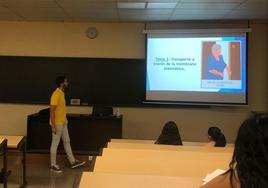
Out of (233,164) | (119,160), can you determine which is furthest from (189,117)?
(233,164)

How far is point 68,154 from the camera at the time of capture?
195 inches

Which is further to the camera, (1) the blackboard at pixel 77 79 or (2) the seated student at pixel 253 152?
(1) the blackboard at pixel 77 79

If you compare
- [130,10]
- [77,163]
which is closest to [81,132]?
[77,163]

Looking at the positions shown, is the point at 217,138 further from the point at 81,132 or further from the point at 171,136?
the point at 81,132

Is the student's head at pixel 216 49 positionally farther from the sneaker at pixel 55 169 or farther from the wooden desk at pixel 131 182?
the wooden desk at pixel 131 182

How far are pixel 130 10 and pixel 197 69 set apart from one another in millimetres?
1652

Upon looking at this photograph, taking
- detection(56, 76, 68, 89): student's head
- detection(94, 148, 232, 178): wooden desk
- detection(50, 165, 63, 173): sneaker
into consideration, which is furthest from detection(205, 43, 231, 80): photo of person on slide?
detection(94, 148, 232, 178): wooden desk

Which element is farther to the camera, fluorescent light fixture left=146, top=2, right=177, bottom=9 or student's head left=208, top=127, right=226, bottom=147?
fluorescent light fixture left=146, top=2, right=177, bottom=9

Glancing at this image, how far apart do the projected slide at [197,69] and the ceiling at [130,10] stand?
1.48ft

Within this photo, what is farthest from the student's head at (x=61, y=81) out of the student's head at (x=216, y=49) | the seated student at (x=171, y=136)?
the student's head at (x=216, y=49)

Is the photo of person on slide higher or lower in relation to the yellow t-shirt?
higher

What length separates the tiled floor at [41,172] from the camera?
4.28m

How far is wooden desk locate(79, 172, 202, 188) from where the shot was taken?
5.61 ft

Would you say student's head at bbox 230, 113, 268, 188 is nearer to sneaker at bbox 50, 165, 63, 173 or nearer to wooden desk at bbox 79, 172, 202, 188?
wooden desk at bbox 79, 172, 202, 188
